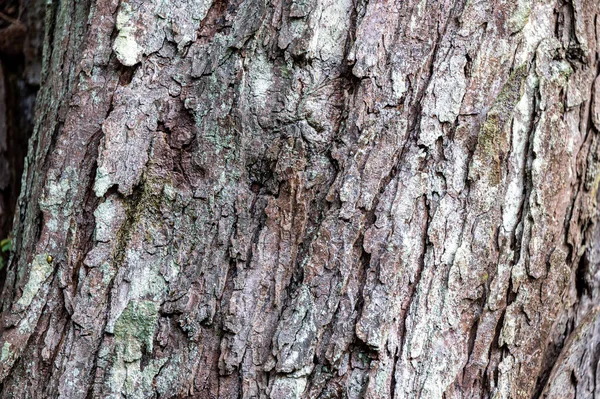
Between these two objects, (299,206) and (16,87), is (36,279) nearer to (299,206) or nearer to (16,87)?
(299,206)

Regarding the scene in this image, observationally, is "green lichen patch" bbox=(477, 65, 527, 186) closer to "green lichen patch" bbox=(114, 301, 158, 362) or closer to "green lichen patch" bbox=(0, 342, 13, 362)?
"green lichen patch" bbox=(114, 301, 158, 362)

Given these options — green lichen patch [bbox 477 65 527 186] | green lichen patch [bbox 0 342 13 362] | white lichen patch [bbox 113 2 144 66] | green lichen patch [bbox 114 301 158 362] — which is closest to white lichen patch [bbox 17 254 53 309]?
green lichen patch [bbox 0 342 13 362]

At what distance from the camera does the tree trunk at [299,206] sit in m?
1.39

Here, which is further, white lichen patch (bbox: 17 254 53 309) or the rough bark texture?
the rough bark texture

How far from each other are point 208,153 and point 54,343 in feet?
2.00

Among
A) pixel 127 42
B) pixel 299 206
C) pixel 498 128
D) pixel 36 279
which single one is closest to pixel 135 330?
pixel 36 279

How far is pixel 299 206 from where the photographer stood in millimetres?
1425

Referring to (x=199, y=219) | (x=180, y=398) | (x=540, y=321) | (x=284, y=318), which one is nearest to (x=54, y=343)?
(x=180, y=398)

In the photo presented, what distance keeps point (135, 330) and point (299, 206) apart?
1.65ft

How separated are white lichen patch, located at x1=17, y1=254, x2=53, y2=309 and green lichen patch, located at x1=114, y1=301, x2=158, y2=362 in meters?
0.24

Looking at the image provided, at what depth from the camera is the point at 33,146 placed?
5.61 feet

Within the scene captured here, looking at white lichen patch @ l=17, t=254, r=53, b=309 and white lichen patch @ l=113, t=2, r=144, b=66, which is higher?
white lichen patch @ l=113, t=2, r=144, b=66

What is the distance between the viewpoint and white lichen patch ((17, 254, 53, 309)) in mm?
1496

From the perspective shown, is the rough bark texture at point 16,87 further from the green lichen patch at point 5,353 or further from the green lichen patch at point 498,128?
the green lichen patch at point 498,128
